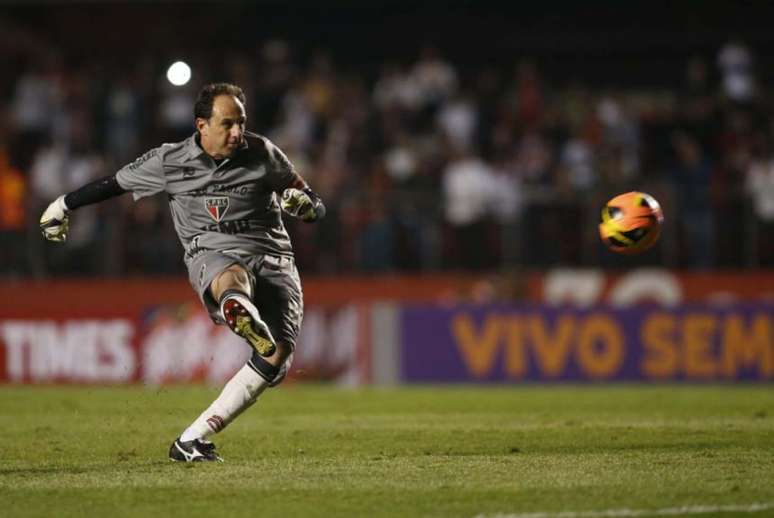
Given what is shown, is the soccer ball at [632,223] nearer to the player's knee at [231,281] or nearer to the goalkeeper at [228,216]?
the goalkeeper at [228,216]

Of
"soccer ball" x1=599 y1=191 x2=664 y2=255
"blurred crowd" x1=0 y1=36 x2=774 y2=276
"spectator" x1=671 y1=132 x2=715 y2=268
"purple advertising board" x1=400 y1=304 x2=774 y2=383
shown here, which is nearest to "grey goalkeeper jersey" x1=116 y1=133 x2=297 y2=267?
"soccer ball" x1=599 y1=191 x2=664 y2=255

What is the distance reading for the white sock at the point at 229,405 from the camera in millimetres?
9133

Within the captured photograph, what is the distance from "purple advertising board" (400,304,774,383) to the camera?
62.4 feet

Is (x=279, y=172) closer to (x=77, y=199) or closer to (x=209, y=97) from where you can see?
(x=209, y=97)

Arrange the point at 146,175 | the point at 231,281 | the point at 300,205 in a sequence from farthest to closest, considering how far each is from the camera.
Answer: the point at 146,175 → the point at 300,205 → the point at 231,281

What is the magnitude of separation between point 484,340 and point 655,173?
142 inches

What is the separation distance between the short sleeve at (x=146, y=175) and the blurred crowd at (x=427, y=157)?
9.67 metres

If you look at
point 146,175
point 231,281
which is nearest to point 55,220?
point 146,175

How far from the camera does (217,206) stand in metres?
9.44

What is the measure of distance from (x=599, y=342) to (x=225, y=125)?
10924 millimetres

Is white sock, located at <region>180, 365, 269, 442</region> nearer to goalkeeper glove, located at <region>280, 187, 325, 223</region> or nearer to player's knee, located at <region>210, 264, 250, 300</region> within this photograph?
player's knee, located at <region>210, 264, 250, 300</region>

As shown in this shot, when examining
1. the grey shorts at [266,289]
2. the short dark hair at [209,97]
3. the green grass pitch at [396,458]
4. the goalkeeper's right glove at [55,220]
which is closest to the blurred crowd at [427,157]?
the green grass pitch at [396,458]

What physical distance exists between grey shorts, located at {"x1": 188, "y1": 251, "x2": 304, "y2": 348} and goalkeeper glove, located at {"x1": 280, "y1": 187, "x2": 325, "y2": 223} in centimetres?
45

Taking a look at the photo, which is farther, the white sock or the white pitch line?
the white sock
